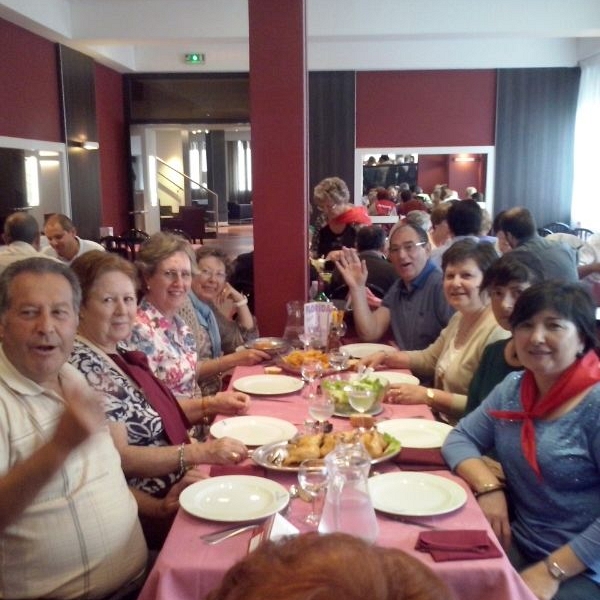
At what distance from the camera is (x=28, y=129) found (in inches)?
242

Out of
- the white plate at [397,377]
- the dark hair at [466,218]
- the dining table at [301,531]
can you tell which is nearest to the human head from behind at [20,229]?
the dark hair at [466,218]

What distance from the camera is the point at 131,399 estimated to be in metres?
2.04

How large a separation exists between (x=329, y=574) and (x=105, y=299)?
1.67 metres

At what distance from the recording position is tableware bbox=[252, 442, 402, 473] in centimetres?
178

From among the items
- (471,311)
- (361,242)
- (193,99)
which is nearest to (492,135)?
(193,99)

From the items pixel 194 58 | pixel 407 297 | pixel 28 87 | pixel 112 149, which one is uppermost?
pixel 194 58

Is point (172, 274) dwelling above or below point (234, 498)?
above

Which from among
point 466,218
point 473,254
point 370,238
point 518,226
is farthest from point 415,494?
point 466,218

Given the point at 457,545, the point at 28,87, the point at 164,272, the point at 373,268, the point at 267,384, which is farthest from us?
the point at 28,87

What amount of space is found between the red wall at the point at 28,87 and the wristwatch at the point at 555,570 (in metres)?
5.38

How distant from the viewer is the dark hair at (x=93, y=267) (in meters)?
2.15

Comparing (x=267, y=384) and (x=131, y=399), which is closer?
(x=131, y=399)

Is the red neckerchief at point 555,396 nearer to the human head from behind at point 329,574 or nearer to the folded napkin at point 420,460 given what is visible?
the folded napkin at point 420,460

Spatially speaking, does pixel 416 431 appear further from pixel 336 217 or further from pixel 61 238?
pixel 61 238
